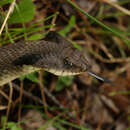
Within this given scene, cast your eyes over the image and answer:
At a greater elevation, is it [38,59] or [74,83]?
[38,59]

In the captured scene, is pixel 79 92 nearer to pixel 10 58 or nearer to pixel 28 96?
pixel 28 96

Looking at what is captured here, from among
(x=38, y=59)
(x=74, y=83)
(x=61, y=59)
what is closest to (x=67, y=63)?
(x=61, y=59)

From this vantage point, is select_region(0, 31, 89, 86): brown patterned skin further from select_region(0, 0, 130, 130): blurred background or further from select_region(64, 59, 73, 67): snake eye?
select_region(0, 0, 130, 130): blurred background

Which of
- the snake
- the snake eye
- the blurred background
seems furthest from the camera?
the blurred background

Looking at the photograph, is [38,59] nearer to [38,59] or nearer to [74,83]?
[38,59]

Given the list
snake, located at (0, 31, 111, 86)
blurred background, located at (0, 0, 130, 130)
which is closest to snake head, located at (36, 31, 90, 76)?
snake, located at (0, 31, 111, 86)

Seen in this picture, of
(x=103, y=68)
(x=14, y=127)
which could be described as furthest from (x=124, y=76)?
(x=14, y=127)

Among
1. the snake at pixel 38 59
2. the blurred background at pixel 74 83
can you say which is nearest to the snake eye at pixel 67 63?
the snake at pixel 38 59

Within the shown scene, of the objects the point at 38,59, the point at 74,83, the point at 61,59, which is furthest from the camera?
the point at 74,83
